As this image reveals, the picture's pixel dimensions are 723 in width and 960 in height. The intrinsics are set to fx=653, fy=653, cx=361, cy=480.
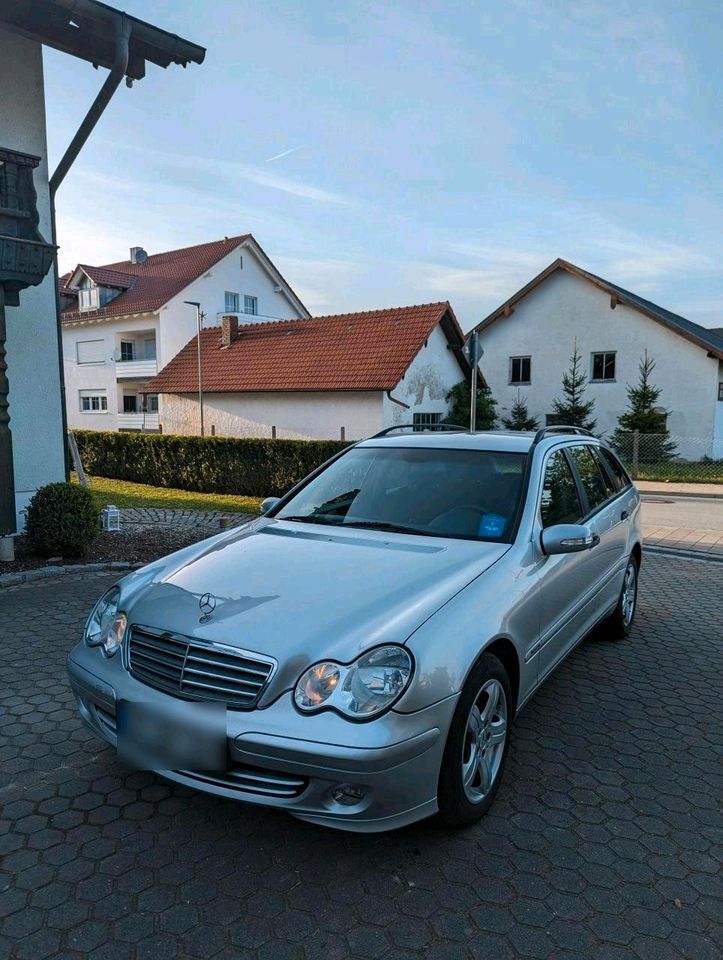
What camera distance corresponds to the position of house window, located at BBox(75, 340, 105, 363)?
3344 cm

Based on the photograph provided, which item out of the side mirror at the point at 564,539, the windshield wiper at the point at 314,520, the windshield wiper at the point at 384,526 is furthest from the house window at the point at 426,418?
the side mirror at the point at 564,539

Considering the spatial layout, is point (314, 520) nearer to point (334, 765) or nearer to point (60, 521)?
point (334, 765)

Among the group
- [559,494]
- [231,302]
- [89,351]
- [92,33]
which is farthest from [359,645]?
[89,351]

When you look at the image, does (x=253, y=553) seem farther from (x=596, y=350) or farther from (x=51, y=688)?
(x=596, y=350)

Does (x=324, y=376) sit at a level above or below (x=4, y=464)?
above

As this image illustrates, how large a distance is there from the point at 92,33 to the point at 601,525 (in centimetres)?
817

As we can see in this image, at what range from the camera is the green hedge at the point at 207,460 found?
46.7ft

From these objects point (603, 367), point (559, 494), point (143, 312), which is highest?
point (143, 312)

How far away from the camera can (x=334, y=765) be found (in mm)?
2186

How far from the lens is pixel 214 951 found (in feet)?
6.88

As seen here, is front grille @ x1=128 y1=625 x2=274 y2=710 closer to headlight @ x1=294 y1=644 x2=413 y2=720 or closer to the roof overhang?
headlight @ x1=294 y1=644 x2=413 y2=720

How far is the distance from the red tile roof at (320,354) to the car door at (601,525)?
559 inches

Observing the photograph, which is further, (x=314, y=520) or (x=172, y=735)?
(x=314, y=520)

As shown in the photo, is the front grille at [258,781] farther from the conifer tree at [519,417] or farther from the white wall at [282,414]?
the conifer tree at [519,417]
